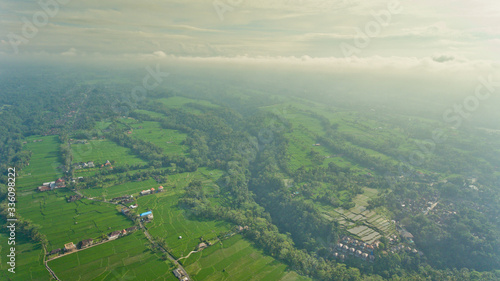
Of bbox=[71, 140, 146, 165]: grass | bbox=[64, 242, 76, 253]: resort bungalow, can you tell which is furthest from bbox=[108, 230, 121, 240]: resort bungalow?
bbox=[71, 140, 146, 165]: grass

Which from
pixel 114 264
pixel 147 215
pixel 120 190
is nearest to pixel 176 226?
pixel 147 215

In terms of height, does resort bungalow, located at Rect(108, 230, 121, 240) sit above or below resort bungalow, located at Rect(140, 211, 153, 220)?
below

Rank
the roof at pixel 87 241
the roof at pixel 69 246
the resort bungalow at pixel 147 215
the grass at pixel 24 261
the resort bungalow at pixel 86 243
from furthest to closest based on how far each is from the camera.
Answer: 1. the resort bungalow at pixel 147 215
2. the roof at pixel 87 241
3. the resort bungalow at pixel 86 243
4. the roof at pixel 69 246
5. the grass at pixel 24 261

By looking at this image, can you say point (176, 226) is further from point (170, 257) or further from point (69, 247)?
point (69, 247)

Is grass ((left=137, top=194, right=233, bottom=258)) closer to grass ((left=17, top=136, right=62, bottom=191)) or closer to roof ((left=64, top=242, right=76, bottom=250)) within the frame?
roof ((left=64, top=242, right=76, bottom=250))

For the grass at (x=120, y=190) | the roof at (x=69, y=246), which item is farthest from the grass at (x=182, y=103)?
the roof at (x=69, y=246)

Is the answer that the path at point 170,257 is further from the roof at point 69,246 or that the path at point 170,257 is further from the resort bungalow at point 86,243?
the roof at point 69,246

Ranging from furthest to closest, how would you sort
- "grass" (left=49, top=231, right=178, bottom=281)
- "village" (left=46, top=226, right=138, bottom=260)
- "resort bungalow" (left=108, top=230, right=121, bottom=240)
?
"resort bungalow" (left=108, top=230, right=121, bottom=240), "village" (left=46, top=226, right=138, bottom=260), "grass" (left=49, top=231, right=178, bottom=281)
